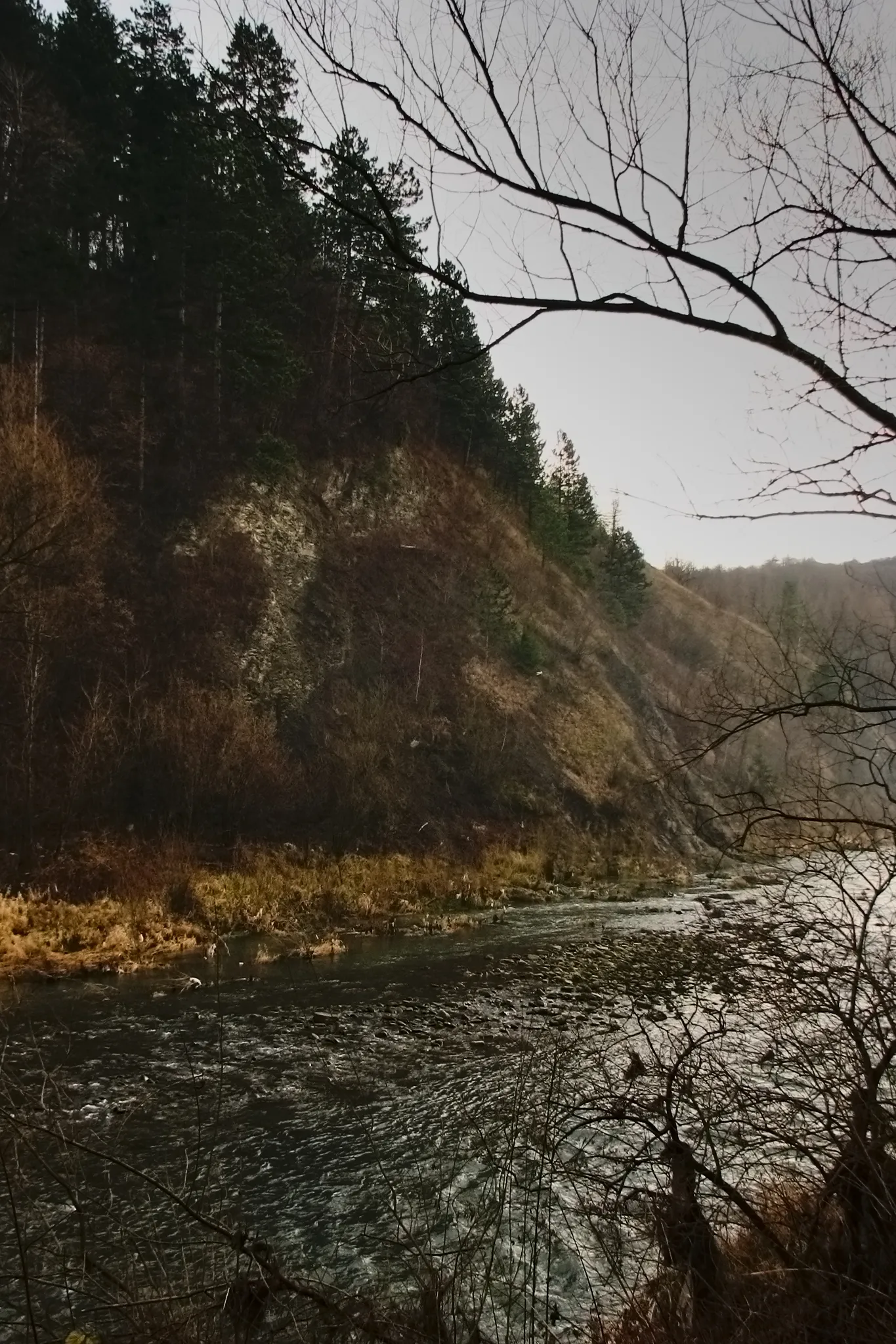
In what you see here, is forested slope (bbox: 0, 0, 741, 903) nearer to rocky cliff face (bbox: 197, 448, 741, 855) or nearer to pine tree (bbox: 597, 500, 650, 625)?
rocky cliff face (bbox: 197, 448, 741, 855)

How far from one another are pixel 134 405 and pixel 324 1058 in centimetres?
2795

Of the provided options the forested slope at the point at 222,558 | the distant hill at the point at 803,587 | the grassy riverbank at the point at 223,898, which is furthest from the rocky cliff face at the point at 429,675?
the distant hill at the point at 803,587

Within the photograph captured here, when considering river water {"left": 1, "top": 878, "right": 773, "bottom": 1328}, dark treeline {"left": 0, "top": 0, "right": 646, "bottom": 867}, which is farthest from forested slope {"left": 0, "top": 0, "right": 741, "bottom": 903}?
river water {"left": 1, "top": 878, "right": 773, "bottom": 1328}

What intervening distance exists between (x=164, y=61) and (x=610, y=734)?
118ft

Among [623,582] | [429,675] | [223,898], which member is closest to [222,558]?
[429,675]

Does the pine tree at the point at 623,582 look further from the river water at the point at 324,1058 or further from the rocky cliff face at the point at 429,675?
the river water at the point at 324,1058

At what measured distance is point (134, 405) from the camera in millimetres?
30812

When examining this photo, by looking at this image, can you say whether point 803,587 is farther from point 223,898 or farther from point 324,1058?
A: point 324,1058

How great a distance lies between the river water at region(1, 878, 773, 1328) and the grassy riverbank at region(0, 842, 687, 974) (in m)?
1.04

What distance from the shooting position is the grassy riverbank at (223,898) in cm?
1462

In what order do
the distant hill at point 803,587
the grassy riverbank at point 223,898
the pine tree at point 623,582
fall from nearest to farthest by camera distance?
1. the distant hill at point 803,587
2. the grassy riverbank at point 223,898
3. the pine tree at point 623,582

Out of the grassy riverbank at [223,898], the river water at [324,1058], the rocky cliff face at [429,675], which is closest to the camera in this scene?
the river water at [324,1058]

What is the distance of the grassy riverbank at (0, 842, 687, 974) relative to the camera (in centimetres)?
1462

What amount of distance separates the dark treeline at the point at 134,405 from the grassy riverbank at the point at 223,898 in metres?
1.85
